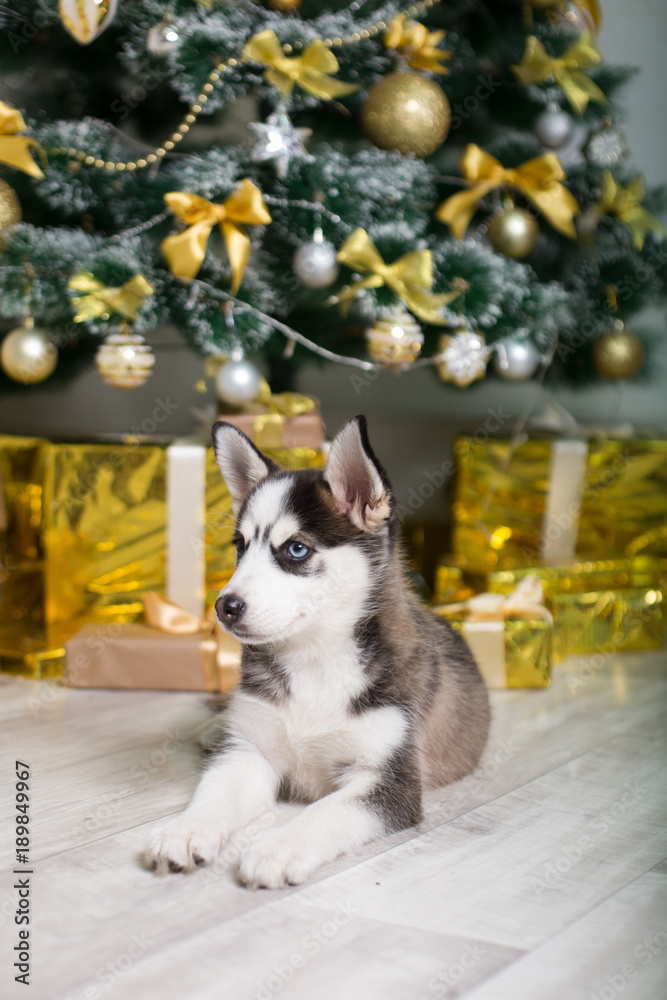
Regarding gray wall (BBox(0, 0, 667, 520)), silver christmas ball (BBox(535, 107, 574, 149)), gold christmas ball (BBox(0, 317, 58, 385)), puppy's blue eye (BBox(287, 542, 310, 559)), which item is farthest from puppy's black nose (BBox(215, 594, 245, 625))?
gray wall (BBox(0, 0, 667, 520))

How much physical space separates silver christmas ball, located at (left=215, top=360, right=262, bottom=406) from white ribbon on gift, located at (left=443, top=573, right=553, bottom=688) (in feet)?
2.39

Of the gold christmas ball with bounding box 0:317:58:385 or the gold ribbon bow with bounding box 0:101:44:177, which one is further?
the gold christmas ball with bounding box 0:317:58:385

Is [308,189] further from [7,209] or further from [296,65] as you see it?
[7,209]

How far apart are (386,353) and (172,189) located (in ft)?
2.03

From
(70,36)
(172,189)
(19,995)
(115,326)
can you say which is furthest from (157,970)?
(70,36)

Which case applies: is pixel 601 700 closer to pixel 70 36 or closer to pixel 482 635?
pixel 482 635

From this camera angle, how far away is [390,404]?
3268 mm

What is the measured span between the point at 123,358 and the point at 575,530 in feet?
4.54

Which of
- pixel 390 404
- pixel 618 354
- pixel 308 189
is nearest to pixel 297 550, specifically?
pixel 308 189

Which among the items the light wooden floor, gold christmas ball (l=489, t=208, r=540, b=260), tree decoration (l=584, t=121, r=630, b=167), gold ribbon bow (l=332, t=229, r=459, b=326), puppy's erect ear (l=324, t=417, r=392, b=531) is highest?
tree decoration (l=584, t=121, r=630, b=167)

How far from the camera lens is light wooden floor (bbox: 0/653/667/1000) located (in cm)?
94

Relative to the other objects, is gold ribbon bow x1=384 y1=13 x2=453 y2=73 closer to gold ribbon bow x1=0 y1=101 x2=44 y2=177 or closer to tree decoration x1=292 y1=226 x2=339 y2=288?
tree decoration x1=292 y1=226 x2=339 y2=288

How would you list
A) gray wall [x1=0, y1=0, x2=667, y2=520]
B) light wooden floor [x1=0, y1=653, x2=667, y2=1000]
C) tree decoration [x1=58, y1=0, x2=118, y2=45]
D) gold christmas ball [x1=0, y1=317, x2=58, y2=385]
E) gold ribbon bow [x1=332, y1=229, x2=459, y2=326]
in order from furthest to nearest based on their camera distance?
1. gray wall [x1=0, y1=0, x2=667, y2=520]
2. gold christmas ball [x1=0, y1=317, x2=58, y2=385]
3. gold ribbon bow [x1=332, y1=229, x2=459, y2=326]
4. tree decoration [x1=58, y1=0, x2=118, y2=45]
5. light wooden floor [x1=0, y1=653, x2=667, y2=1000]

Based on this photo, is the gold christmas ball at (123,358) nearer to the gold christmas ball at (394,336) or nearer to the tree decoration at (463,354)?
the gold christmas ball at (394,336)
